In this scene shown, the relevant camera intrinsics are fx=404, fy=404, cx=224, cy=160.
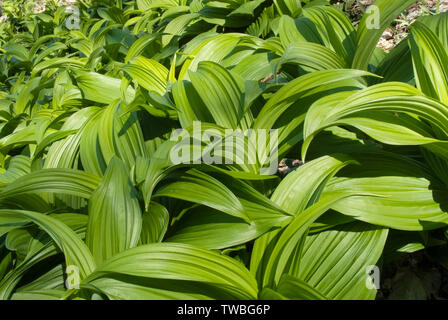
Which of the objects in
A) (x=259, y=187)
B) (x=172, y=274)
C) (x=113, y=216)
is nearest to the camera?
(x=172, y=274)

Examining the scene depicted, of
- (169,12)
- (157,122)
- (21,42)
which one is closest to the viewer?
(157,122)

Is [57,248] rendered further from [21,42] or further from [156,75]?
[21,42]

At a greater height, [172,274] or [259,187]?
[259,187]

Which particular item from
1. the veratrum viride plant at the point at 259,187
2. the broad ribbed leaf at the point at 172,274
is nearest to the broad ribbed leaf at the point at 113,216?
the veratrum viride plant at the point at 259,187

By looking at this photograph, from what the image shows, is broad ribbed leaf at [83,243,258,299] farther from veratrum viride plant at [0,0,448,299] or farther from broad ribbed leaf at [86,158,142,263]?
broad ribbed leaf at [86,158,142,263]

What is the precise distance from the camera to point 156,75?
214cm

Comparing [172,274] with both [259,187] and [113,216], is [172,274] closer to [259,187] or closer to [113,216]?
[113,216]

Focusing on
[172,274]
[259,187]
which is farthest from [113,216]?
[259,187]

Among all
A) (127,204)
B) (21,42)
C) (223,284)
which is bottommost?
(223,284)

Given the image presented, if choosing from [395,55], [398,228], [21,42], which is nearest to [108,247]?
[398,228]

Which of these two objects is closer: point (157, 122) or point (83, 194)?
point (83, 194)

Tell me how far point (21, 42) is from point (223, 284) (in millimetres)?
4879

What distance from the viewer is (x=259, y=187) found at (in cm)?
150

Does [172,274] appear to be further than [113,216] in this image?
No
